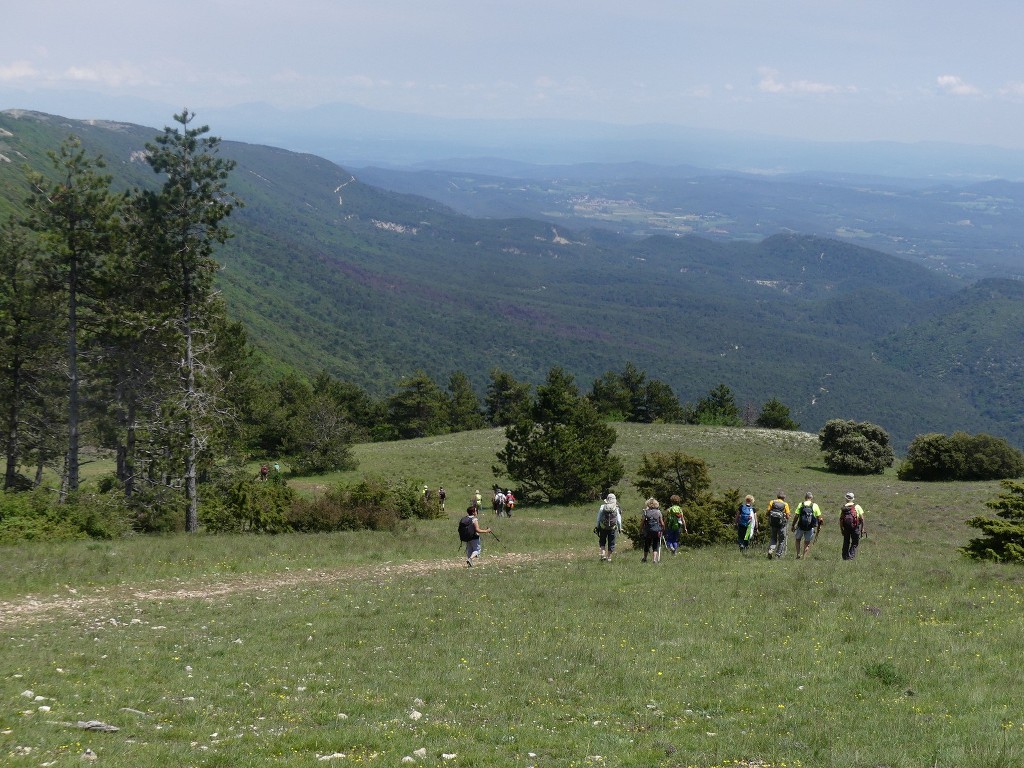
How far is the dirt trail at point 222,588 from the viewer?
16141 millimetres

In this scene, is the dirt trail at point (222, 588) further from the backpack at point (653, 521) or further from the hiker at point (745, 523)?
the hiker at point (745, 523)

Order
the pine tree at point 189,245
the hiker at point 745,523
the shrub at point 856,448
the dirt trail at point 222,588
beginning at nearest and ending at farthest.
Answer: the dirt trail at point 222,588, the hiker at point 745,523, the pine tree at point 189,245, the shrub at point 856,448

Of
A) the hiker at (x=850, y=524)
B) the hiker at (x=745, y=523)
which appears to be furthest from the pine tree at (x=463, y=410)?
the hiker at (x=850, y=524)

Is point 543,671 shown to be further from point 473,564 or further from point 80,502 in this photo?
point 80,502

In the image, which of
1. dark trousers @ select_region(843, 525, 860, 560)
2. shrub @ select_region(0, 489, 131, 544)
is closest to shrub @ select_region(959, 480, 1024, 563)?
dark trousers @ select_region(843, 525, 860, 560)

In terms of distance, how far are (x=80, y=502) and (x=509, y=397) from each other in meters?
72.5

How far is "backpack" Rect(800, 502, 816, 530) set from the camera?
21.3 m

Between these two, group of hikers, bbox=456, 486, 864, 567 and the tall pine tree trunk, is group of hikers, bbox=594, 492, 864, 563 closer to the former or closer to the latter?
group of hikers, bbox=456, 486, 864, 567

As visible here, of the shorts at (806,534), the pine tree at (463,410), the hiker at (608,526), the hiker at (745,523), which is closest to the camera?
the hiker at (608,526)

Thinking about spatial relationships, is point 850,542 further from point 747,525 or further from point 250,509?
point 250,509

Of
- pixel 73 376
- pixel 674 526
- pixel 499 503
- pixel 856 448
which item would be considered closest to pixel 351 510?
pixel 499 503

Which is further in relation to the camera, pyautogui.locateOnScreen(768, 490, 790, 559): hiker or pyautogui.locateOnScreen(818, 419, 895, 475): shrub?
pyautogui.locateOnScreen(818, 419, 895, 475): shrub

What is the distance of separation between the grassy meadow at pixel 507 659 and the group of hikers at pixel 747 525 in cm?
70

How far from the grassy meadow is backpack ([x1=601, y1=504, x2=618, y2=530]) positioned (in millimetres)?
1150
